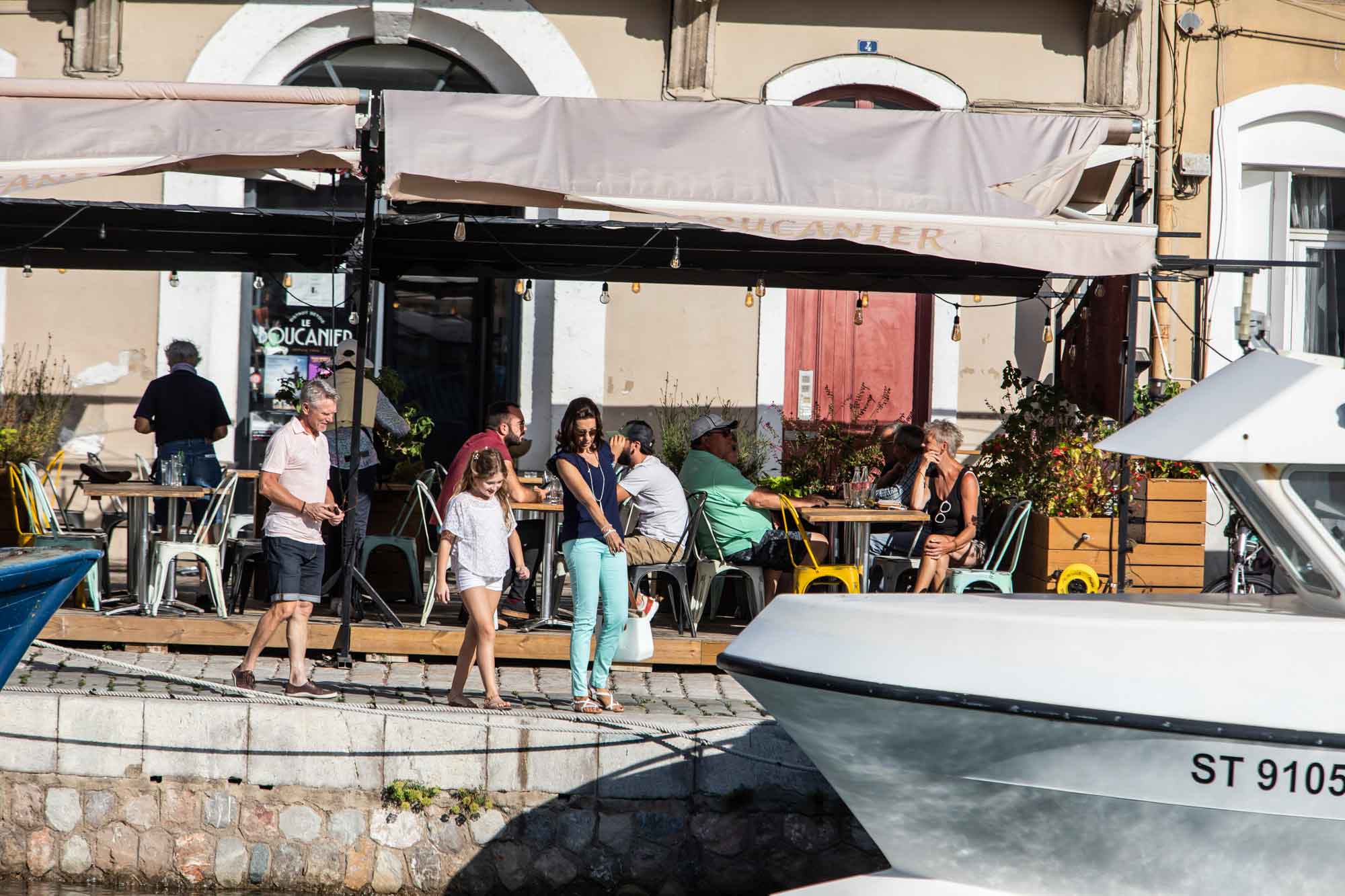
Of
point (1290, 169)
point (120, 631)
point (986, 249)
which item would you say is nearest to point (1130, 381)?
point (986, 249)

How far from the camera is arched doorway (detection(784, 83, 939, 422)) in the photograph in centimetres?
1165

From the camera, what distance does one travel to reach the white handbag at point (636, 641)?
725 cm

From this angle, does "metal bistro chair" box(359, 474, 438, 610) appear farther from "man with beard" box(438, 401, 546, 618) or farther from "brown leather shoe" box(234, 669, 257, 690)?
"brown leather shoe" box(234, 669, 257, 690)

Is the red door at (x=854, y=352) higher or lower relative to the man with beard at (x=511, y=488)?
higher

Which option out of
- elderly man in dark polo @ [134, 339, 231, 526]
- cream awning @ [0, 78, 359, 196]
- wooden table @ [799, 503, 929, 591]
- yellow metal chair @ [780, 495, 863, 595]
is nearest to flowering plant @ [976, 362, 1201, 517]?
wooden table @ [799, 503, 929, 591]

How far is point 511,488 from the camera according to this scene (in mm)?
7781

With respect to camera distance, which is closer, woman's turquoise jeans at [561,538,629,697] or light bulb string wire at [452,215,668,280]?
woman's turquoise jeans at [561,538,629,697]

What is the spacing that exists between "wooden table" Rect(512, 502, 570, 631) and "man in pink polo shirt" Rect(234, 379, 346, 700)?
1.32 m

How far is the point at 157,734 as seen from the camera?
20.4ft

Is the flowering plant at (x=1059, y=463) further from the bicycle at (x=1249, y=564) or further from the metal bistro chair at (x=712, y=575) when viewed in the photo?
the metal bistro chair at (x=712, y=575)

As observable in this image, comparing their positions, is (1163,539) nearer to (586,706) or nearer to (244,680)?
(586,706)

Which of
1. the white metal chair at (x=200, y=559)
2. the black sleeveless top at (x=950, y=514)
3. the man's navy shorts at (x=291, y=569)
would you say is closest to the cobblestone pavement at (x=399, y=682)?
the white metal chair at (x=200, y=559)

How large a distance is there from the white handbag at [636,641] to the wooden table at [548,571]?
722mm

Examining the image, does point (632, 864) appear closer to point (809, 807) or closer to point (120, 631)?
point (809, 807)
